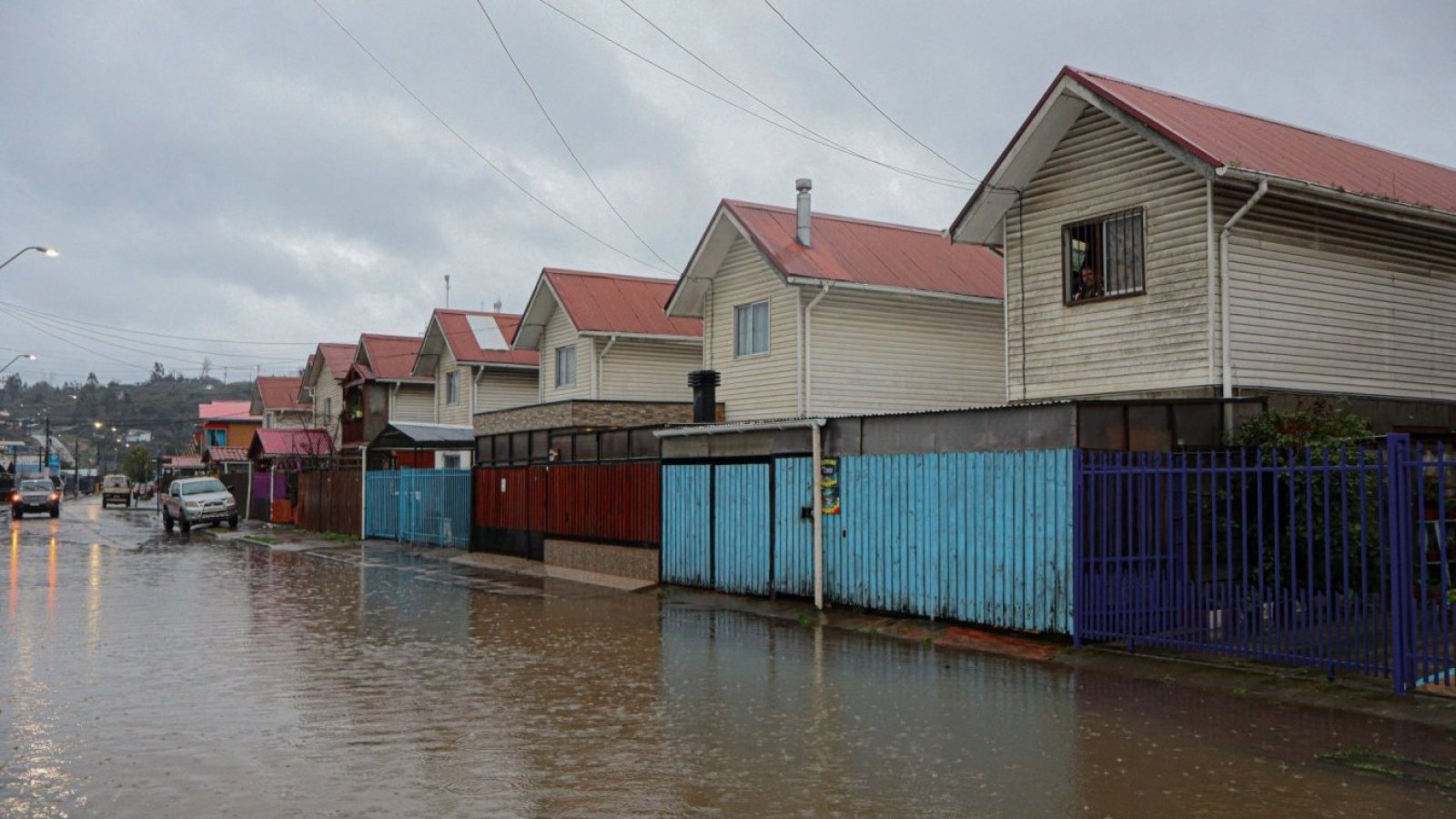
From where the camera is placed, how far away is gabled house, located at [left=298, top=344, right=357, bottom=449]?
6009cm

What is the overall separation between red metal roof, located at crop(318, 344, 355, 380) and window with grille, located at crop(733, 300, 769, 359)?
118ft

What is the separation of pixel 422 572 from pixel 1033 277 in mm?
14045

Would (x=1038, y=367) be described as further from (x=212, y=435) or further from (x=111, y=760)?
(x=212, y=435)

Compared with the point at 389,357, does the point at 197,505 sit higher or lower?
lower

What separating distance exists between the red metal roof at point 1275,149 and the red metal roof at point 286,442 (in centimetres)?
5035

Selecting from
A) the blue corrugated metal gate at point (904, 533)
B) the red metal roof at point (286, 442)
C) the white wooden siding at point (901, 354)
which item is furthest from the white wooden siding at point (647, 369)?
the red metal roof at point (286, 442)

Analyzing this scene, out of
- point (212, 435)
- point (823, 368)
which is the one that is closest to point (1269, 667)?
point (823, 368)

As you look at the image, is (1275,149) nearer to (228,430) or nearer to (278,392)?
(278,392)

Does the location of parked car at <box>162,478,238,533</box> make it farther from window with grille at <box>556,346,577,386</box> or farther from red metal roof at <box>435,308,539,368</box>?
window with grille at <box>556,346,577,386</box>

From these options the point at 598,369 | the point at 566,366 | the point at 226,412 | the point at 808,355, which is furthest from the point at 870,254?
the point at 226,412

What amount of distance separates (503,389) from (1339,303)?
3166cm

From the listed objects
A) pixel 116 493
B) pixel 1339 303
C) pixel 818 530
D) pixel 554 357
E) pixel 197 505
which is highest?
pixel 554 357

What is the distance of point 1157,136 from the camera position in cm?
1698

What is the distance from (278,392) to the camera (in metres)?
79.6
